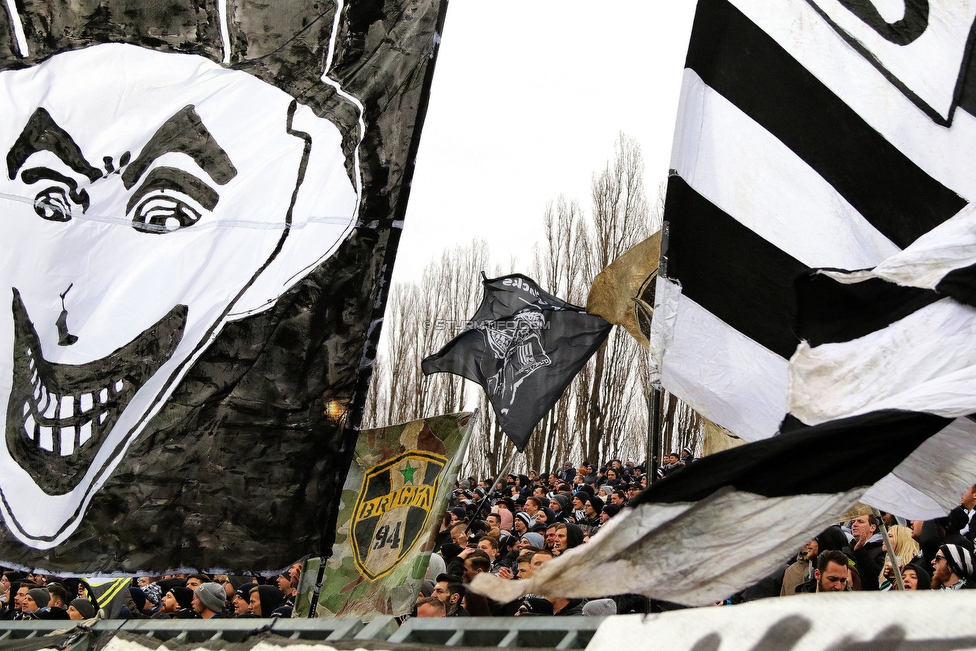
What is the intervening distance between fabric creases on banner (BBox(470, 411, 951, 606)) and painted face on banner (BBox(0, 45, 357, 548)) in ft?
6.50

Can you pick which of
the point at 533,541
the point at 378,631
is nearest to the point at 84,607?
the point at 533,541

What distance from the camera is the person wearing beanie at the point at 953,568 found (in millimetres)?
4828

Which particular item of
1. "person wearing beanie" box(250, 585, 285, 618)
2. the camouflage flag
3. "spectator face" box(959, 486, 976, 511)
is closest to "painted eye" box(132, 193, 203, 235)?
the camouflage flag

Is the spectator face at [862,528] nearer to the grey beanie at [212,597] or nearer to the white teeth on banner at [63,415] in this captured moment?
the grey beanie at [212,597]

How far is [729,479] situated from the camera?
1.84 meters

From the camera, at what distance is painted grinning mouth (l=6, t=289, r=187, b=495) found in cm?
331

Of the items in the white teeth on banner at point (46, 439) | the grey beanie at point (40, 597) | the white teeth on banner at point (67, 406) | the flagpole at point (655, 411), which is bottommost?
the grey beanie at point (40, 597)

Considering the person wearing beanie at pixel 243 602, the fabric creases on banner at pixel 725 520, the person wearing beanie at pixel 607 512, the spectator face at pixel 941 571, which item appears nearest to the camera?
the fabric creases on banner at pixel 725 520

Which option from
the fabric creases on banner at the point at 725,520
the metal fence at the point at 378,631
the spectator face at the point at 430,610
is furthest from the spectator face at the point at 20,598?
the fabric creases on banner at the point at 725,520

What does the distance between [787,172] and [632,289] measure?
2162 mm

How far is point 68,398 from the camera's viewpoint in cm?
337

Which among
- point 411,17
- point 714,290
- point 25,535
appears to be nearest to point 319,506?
point 25,535

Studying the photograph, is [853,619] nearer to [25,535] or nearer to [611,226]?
[25,535]

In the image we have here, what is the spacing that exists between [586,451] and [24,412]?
70.8 ft
